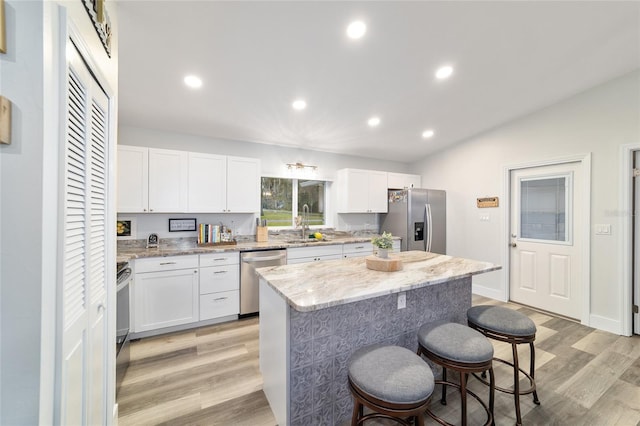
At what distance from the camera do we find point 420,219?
4.51 meters

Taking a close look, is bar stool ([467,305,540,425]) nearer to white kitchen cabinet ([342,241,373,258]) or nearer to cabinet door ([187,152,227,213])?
white kitchen cabinet ([342,241,373,258])

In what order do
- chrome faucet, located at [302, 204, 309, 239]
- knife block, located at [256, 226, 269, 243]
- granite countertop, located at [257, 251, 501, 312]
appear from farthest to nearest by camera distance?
chrome faucet, located at [302, 204, 309, 239] → knife block, located at [256, 226, 269, 243] → granite countertop, located at [257, 251, 501, 312]

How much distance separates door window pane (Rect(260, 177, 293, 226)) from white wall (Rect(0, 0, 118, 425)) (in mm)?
3321

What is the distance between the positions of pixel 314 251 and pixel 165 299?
1.91 meters

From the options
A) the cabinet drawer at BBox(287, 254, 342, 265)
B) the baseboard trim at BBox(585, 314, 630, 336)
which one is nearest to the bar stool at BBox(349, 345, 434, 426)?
the cabinet drawer at BBox(287, 254, 342, 265)

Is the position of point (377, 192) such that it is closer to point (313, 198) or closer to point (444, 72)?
point (313, 198)

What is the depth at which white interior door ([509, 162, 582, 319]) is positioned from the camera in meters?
3.37

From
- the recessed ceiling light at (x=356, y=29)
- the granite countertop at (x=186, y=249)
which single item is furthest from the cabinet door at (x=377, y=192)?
the recessed ceiling light at (x=356, y=29)

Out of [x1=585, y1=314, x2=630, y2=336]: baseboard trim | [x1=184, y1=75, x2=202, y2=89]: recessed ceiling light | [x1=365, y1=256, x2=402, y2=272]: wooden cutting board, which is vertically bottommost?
[x1=585, y1=314, x2=630, y2=336]: baseboard trim

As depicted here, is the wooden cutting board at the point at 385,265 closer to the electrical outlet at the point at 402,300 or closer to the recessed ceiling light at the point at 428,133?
the electrical outlet at the point at 402,300

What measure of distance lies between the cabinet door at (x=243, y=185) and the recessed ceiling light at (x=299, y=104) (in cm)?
101

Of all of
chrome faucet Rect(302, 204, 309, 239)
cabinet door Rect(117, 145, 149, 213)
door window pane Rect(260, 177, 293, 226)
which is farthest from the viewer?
chrome faucet Rect(302, 204, 309, 239)

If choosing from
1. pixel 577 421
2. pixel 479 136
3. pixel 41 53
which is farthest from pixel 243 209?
pixel 479 136

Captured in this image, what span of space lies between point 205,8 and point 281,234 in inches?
120
